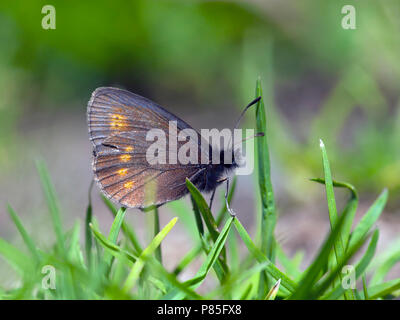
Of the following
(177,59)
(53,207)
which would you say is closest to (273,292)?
(53,207)

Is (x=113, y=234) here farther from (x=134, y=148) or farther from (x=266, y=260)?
(x=134, y=148)

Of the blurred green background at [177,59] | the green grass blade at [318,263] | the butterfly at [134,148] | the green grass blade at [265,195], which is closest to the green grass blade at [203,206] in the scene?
the green grass blade at [265,195]

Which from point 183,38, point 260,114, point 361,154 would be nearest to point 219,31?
point 183,38

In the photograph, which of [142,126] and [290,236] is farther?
[290,236]

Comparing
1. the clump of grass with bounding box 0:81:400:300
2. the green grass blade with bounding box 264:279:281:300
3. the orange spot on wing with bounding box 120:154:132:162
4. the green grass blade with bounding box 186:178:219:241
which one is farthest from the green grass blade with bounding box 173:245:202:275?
the orange spot on wing with bounding box 120:154:132:162

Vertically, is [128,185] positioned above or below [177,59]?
below

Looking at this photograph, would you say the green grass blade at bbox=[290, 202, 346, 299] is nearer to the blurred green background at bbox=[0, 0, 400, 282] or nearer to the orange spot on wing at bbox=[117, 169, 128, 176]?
the orange spot on wing at bbox=[117, 169, 128, 176]
